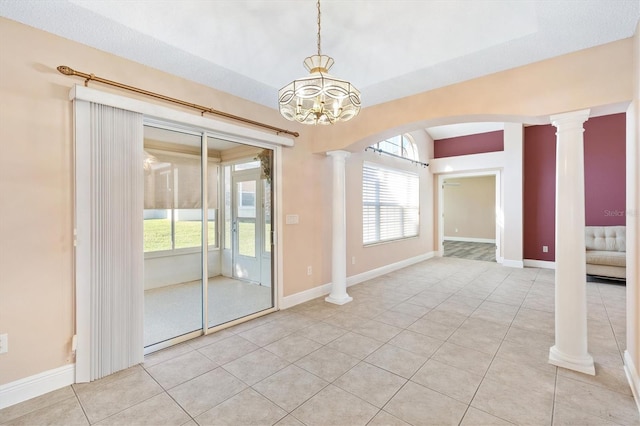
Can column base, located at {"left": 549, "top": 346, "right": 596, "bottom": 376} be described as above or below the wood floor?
below

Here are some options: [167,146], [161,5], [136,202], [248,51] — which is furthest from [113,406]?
[248,51]

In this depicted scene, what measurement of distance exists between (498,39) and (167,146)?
3172 mm

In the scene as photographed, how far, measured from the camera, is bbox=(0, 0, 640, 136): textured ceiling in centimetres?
194

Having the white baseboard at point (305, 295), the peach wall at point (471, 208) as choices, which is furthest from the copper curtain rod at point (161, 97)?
the peach wall at point (471, 208)

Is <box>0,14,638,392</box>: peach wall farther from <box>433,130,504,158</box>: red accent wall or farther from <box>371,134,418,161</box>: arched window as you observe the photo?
<box>433,130,504,158</box>: red accent wall

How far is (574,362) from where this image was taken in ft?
7.54

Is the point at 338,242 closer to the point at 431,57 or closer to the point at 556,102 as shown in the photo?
the point at 431,57

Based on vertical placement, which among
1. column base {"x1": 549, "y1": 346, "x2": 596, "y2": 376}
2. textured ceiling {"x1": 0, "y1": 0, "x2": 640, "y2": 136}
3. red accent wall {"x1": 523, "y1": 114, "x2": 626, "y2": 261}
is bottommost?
column base {"x1": 549, "y1": 346, "x2": 596, "y2": 376}

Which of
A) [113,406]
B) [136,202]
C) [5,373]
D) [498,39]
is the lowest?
[113,406]

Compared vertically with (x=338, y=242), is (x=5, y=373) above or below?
below

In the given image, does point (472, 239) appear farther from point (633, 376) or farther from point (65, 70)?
point (65, 70)

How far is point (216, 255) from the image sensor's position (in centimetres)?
360

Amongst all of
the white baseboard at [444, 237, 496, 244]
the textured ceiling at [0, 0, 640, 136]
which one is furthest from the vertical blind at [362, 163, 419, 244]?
the white baseboard at [444, 237, 496, 244]

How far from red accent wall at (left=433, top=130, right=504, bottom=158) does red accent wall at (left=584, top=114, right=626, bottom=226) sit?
160 centimetres
